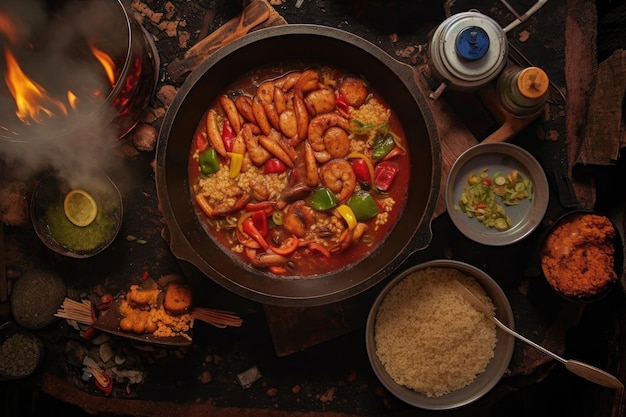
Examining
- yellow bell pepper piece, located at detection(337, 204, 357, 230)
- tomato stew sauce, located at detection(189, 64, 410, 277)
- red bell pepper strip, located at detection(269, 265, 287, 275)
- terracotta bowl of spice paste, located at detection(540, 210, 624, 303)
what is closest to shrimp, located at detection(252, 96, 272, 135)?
tomato stew sauce, located at detection(189, 64, 410, 277)

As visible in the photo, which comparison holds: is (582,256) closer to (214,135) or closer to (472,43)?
(472,43)

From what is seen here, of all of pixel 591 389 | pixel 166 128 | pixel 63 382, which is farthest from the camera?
pixel 591 389

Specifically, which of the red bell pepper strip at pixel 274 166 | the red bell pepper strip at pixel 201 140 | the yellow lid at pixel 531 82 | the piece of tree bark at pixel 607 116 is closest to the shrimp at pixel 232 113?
the red bell pepper strip at pixel 201 140

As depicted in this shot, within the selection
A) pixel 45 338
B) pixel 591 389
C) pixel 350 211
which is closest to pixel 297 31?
pixel 350 211

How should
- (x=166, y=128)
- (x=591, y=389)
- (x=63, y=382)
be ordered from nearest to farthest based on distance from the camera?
1. (x=166, y=128)
2. (x=63, y=382)
3. (x=591, y=389)

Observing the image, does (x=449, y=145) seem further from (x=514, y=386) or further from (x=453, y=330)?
(x=514, y=386)

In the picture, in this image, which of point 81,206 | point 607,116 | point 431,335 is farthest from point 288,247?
point 607,116

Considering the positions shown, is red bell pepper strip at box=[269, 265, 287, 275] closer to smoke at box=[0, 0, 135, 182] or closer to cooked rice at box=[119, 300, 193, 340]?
cooked rice at box=[119, 300, 193, 340]
